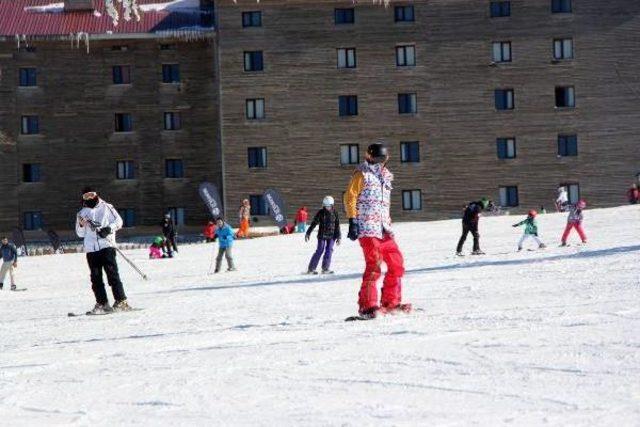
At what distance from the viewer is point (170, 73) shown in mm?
52125

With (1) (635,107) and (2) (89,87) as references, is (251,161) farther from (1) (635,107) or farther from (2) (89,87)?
A: (1) (635,107)

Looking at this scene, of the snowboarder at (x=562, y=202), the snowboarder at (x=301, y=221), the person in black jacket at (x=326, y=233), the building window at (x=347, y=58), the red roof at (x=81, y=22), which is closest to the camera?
the person in black jacket at (x=326, y=233)

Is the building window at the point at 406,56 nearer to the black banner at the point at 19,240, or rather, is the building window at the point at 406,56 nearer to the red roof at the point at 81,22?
the red roof at the point at 81,22

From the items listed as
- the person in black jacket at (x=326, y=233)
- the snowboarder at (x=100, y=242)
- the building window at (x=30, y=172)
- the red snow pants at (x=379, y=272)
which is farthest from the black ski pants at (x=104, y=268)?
the building window at (x=30, y=172)

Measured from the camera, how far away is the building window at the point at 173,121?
5216cm

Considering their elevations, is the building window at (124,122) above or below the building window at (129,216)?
above

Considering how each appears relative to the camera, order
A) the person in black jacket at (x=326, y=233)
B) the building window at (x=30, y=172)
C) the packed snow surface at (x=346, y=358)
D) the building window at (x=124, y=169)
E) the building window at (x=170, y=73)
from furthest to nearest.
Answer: the building window at (x=124, y=169) < the building window at (x=170, y=73) < the building window at (x=30, y=172) < the person in black jacket at (x=326, y=233) < the packed snow surface at (x=346, y=358)

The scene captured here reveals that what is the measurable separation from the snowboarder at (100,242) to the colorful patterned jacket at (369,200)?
4535mm

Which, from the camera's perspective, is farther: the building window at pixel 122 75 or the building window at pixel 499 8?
the building window at pixel 122 75

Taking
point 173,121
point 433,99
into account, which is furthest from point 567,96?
point 173,121

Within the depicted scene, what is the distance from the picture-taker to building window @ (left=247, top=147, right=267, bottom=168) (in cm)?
4884

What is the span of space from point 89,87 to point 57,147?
10.5ft

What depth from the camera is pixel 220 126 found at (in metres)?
49.1

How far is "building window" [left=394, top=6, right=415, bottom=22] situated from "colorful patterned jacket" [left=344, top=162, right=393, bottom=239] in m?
39.7
